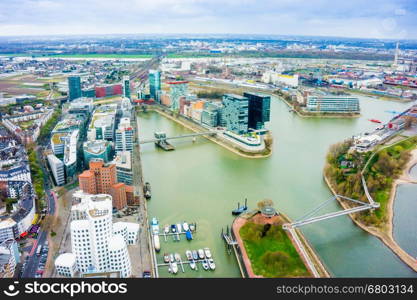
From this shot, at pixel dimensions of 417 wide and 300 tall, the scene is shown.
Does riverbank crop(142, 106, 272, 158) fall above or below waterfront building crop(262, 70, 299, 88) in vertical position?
below

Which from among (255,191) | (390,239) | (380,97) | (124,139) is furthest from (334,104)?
(390,239)

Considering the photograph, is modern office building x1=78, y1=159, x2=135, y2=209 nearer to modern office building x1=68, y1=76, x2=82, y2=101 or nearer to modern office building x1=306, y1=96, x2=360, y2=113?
modern office building x1=68, y1=76, x2=82, y2=101

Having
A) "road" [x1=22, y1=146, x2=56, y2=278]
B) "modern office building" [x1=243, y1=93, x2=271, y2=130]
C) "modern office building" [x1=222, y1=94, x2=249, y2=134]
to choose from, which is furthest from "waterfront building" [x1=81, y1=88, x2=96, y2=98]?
"road" [x1=22, y1=146, x2=56, y2=278]

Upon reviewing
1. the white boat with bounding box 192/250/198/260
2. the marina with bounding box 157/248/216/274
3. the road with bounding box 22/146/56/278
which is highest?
the road with bounding box 22/146/56/278

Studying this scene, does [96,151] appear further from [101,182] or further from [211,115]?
[211,115]

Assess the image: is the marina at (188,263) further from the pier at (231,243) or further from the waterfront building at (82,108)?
the waterfront building at (82,108)
